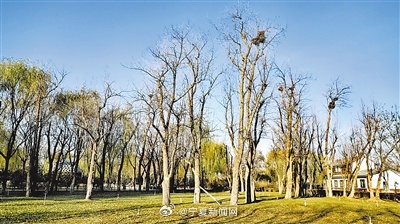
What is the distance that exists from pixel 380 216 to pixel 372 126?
19450 mm

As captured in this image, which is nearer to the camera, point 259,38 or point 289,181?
point 259,38

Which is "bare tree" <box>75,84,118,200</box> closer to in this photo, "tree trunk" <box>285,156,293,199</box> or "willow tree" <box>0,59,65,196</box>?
"willow tree" <box>0,59,65,196</box>

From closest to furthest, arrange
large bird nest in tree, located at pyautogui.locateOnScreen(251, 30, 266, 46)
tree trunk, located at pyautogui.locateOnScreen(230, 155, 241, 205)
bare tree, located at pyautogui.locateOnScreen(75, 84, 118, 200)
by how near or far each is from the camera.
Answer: tree trunk, located at pyautogui.locateOnScreen(230, 155, 241, 205), large bird nest in tree, located at pyautogui.locateOnScreen(251, 30, 266, 46), bare tree, located at pyautogui.locateOnScreen(75, 84, 118, 200)

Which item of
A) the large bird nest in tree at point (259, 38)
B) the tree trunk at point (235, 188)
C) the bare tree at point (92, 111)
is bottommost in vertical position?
the tree trunk at point (235, 188)

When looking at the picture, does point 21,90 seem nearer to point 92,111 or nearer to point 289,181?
point 92,111

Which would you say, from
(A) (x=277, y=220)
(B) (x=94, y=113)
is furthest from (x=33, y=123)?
(A) (x=277, y=220)

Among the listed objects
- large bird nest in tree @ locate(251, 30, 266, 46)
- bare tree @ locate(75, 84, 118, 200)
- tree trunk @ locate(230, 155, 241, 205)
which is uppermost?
large bird nest in tree @ locate(251, 30, 266, 46)

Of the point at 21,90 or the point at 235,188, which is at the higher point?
the point at 21,90

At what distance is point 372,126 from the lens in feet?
125

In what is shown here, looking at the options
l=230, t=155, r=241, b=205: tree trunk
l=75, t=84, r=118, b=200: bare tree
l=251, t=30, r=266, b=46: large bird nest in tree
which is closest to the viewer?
l=230, t=155, r=241, b=205: tree trunk

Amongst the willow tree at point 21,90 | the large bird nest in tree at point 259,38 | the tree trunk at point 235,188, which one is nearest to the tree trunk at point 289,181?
the tree trunk at point 235,188

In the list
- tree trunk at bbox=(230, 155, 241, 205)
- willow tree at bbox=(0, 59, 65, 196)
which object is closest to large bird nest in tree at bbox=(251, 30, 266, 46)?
tree trunk at bbox=(230, 155, 241, 205)

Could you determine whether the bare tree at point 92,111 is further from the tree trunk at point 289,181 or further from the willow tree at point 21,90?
the tree trunk at point 289,181

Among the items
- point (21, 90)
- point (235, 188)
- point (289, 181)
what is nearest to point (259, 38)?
point (235, 188)
